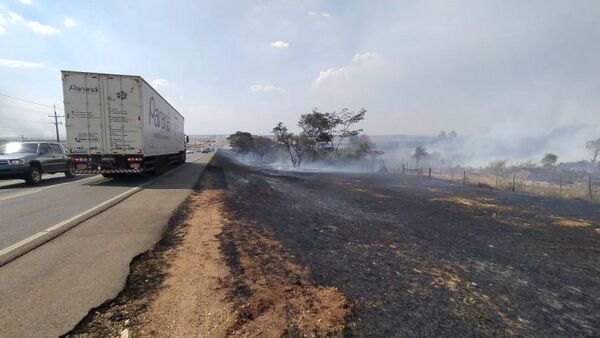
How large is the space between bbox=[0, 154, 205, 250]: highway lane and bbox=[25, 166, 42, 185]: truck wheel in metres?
0.50

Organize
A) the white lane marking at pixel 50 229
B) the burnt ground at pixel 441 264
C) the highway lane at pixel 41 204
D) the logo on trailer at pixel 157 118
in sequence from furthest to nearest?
the logo on trailer at pixel 157 118
the highway lane at pixel 41 204
the white lane marking at pixel 50 229
the burnt ground at pixel 441 264

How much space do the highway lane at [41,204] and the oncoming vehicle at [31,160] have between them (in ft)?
1.95

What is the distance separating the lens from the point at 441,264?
18.6 feet

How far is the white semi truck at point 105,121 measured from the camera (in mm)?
12922

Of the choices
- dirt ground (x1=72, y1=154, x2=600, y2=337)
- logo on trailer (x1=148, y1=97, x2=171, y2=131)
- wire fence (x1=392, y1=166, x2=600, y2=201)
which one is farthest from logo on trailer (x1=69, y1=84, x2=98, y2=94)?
wire fence (x1=392, y1=166, x2=600, y2=201)

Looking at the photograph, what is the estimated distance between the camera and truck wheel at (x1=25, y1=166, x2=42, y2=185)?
12.7 metres

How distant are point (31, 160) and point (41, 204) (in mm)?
5778

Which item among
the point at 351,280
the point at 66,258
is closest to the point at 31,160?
the point at 66,258

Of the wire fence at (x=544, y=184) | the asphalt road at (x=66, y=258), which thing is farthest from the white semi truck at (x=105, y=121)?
the wire fence at (x=544, y=184)

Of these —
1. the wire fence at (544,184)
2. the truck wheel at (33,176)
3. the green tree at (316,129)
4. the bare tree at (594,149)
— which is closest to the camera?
the truck wheel at (33,176)

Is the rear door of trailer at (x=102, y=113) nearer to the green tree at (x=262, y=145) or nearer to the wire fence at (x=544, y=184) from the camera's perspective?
the wire fence at (x=544, y=184)

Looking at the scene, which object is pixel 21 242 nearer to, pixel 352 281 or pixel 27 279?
pixel 27 279

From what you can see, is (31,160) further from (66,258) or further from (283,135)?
(283,135)

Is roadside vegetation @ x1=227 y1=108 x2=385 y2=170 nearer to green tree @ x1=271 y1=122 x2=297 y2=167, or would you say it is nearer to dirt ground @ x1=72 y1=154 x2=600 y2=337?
green tree @ x1=271 y1=122 x2=297 y2=167
